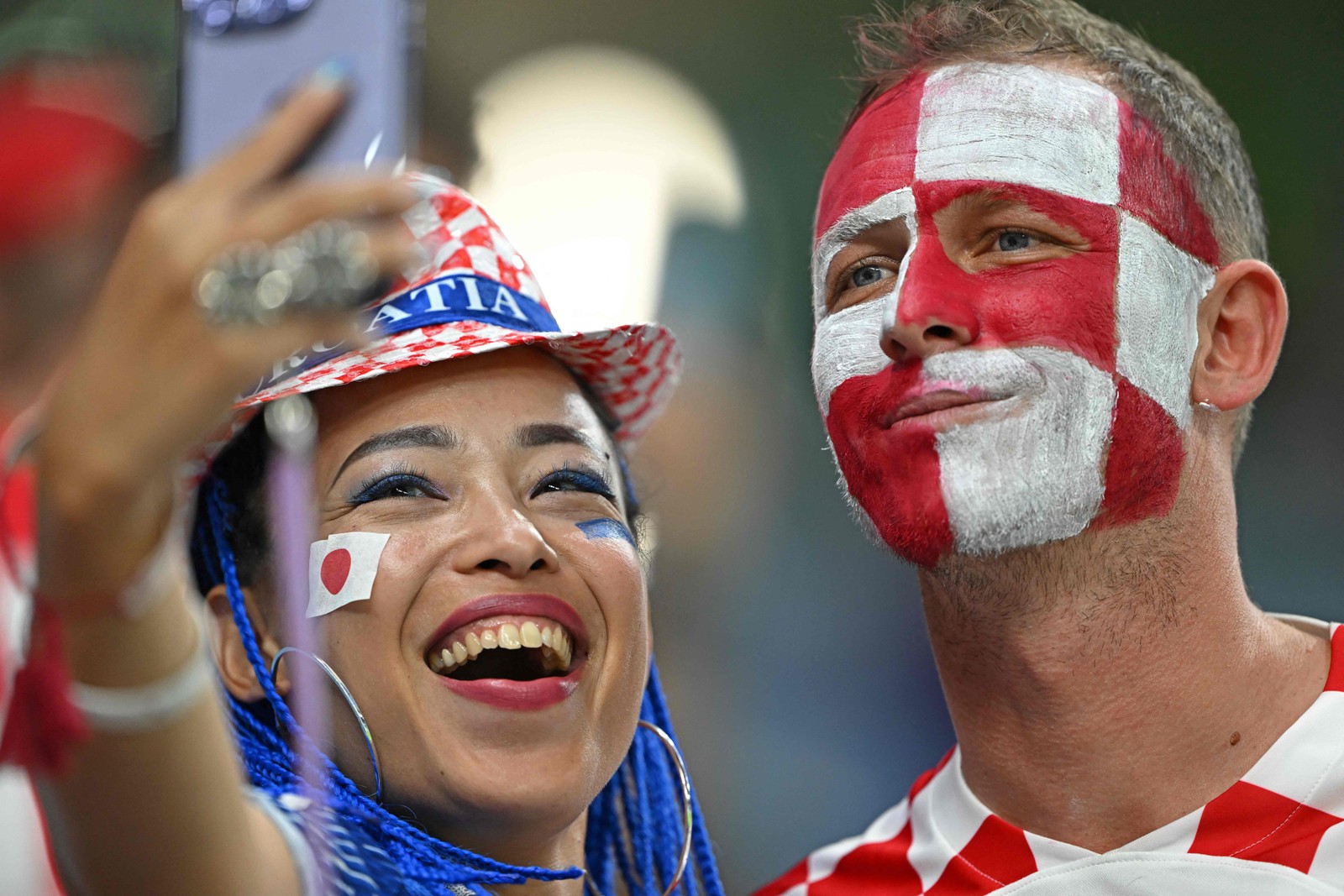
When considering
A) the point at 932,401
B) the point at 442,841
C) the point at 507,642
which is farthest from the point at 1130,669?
the point at 442,841

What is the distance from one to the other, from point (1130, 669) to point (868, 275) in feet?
2.49

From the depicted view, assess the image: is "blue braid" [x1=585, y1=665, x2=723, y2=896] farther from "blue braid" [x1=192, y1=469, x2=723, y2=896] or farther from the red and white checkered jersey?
the red and white checkered jersey

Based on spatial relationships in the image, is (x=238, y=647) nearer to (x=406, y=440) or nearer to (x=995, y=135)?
(x=406, y=440)

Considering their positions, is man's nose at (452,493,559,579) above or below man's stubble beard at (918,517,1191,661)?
above

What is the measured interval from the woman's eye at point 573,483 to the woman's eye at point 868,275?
544 millimetres

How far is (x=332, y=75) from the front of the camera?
125 cm

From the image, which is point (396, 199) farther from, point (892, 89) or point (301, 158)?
point (892, 89)

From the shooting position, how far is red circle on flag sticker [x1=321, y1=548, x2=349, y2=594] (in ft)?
6.09

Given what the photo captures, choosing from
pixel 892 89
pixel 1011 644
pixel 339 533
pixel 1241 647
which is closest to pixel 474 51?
pixel 892 89

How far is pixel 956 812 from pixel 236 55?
1642mm

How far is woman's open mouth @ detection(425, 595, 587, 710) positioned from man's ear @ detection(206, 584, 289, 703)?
0.27m

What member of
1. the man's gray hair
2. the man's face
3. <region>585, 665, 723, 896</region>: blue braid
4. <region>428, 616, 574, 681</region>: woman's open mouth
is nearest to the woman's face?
<region>428, 616, 574, 681</region>: woman's open mouth

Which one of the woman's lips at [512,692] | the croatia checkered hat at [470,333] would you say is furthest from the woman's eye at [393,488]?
the woman's lips at [512,692]

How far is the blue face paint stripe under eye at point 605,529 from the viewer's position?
2.02 m
